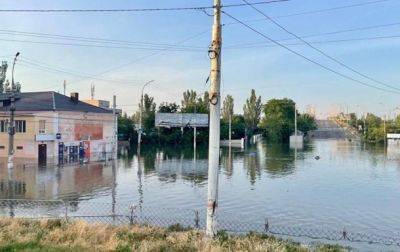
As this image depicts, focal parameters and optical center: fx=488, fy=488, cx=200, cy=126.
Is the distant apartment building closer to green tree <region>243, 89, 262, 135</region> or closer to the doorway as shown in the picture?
the doorway

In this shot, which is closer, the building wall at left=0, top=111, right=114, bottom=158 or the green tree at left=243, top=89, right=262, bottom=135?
the building wall at left=0, top=111, right=114, bottom=158

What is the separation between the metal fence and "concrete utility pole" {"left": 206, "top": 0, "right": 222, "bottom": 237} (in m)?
4.76

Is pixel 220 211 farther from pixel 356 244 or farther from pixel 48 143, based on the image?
pixel 48 143

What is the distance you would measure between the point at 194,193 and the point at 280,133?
106798mm

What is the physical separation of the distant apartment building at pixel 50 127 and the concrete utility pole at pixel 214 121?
144ft

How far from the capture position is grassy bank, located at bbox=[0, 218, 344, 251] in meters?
10.8

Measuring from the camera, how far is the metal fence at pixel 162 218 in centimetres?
1689

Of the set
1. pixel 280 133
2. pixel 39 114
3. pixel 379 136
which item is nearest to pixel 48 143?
pixel 39 114

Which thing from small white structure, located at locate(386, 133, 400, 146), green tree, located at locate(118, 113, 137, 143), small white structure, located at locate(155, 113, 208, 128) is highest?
small white structure, located at locate(155, 113, 208, 128)

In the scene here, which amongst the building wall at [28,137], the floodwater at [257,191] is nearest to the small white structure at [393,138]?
the floodwater at [257,191]

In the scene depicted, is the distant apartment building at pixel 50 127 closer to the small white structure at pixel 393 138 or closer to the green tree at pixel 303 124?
the small white structure at pixel 393 138

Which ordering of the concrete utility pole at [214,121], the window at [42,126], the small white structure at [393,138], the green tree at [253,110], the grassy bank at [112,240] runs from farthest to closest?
the green tree at [253,110] → the small white structure at [393,138] → the window at [42,126] → the concrete utility pole at [214,121] → the grassy bank at [112,240]

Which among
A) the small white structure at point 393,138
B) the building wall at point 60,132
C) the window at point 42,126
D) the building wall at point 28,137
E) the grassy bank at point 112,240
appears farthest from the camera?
the small white structure at point 393,138

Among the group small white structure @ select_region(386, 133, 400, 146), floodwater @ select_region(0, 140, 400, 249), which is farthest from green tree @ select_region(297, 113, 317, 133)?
floodwater @ select_region(0, 140, 400, 249)
